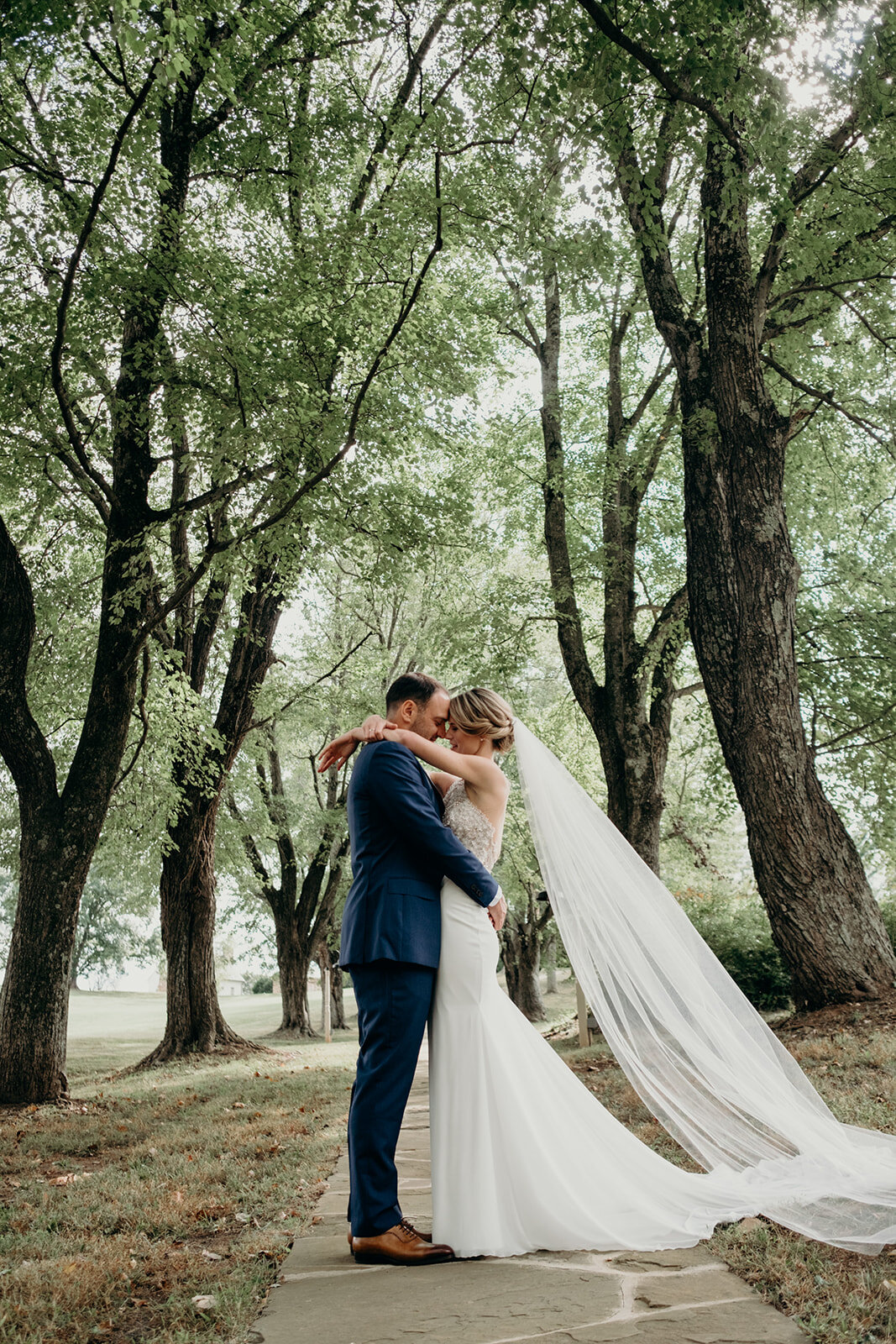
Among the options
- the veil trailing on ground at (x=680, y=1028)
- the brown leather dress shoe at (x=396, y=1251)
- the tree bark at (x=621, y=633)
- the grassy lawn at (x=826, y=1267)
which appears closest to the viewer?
the grassy lawn at (x=826, y=1267)

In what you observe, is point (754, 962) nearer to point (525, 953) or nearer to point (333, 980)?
point (525, 953)

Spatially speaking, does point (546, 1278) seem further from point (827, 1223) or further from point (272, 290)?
point (272, 290)

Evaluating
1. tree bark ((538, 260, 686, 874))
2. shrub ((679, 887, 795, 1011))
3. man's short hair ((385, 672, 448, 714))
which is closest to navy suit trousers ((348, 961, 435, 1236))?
man's short hair ((385, 672, 448, 714))

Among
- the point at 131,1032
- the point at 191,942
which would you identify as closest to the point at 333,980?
the point at 131,1032

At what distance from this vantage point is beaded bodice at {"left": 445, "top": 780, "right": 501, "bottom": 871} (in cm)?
441

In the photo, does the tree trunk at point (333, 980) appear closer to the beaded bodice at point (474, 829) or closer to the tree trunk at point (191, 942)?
the tree trunk at point (191, 942)

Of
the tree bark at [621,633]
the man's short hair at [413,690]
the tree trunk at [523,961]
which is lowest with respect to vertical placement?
the tree trunk at [523,961]

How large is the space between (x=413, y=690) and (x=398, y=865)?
0.91m

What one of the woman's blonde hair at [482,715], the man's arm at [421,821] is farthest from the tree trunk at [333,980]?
the man's arm at [421,821]

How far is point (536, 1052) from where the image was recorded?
4133 millimetres

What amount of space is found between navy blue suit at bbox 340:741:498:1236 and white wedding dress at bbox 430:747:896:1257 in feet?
0.50

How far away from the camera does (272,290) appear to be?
9734 mm

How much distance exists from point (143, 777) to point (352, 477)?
210 inches

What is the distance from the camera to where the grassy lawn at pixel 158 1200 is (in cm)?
334
